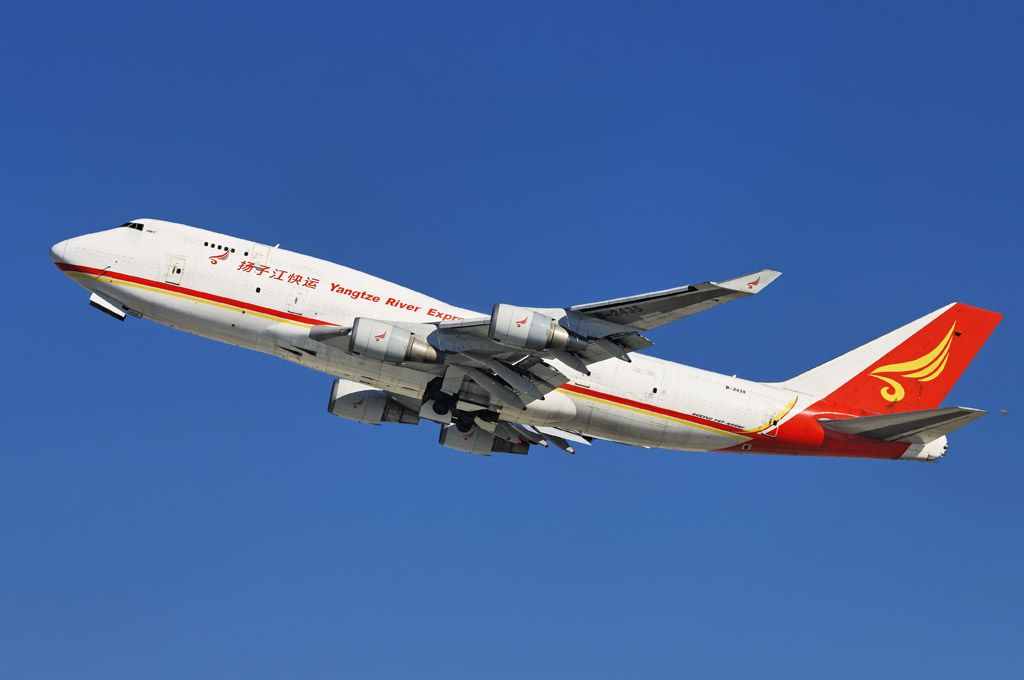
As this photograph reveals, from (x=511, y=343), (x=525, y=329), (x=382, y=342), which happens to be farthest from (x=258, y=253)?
(x=525, y=329)

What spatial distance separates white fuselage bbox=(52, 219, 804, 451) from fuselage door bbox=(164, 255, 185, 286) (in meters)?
0.03

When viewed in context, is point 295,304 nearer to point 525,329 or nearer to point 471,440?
point 525,329

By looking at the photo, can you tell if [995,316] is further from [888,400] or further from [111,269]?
[111,269]

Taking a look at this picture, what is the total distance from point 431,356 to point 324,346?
140 inches

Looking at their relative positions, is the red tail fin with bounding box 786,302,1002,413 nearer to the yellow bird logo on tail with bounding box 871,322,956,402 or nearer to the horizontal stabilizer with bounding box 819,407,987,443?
the yellow bird logo on tail with bounding box 871,322,956,402

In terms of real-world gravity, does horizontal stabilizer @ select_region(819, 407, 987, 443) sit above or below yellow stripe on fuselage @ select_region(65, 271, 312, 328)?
above

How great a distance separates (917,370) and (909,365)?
36cm

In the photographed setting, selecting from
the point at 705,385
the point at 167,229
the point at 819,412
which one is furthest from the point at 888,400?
the point at 167,229

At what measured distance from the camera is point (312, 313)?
38594mm

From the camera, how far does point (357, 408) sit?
4391 cm

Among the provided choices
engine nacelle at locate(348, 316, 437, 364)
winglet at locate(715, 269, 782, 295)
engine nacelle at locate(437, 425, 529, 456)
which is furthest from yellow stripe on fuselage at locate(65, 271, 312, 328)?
winglet at locate(715, 269, 782, 295)

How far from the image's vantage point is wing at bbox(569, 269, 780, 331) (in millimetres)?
31781

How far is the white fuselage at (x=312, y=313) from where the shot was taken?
38469 millimetres

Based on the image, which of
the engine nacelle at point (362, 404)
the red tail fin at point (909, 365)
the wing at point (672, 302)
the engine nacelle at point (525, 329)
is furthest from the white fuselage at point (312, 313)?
the wing at point (672, 302)
